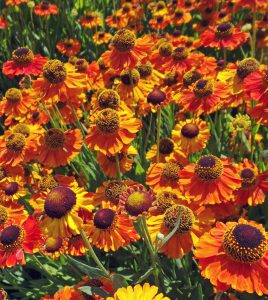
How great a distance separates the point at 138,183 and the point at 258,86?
665mm

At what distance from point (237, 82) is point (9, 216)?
1342 millimetres

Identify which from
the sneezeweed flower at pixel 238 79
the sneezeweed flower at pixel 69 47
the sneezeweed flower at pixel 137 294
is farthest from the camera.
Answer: the sneezeweed flower at pixel 69 47

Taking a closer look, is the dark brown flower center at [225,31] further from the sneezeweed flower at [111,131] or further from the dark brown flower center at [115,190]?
the dark brown flower center at [115,190]

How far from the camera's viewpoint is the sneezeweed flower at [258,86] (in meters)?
1.69

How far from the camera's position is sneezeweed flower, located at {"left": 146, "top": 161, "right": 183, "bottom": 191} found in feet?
6.28

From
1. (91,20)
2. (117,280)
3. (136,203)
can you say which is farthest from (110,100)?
(91,20)

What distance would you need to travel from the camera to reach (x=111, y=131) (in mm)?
1791

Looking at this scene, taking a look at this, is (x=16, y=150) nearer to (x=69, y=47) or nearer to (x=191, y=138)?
(x=191, y=138)

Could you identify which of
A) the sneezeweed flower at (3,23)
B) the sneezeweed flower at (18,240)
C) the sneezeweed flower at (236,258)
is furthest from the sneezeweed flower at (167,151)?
the sneezeweed flower at (3,23)

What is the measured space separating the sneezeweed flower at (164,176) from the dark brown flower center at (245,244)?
70cm

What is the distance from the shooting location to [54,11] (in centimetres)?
398

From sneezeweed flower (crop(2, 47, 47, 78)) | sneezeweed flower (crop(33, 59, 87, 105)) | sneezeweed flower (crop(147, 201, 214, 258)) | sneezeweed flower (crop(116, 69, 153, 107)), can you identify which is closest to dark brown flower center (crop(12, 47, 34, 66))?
sneezeweed flower (crop(2, 47, 47, 78))

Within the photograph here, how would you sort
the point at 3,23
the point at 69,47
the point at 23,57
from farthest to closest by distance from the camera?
1. the point at 3,23
2. the point at 69,47
3. the point at 23,57

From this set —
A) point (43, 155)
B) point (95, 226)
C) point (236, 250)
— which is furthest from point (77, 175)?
point (236, 250)
